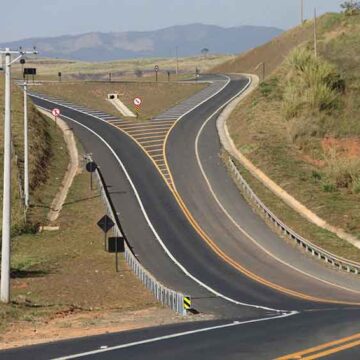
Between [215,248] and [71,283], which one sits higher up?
[215,248]

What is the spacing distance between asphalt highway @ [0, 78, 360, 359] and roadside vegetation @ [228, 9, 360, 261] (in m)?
3.98

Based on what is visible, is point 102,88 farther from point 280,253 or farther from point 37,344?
point 37,344

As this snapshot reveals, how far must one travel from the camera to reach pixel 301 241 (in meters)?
50.5

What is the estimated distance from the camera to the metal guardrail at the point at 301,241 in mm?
46125

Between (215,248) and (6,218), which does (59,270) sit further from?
(6,218)

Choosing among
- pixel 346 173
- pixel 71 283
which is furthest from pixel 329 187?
pixel 71 283

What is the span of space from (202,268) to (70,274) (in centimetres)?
794

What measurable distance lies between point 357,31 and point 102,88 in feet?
121

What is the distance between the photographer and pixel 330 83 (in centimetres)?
8981

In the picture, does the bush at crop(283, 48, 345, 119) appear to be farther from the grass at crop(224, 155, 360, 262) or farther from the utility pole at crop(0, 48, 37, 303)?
the utility pole at crop(0, 48, 37, 303)

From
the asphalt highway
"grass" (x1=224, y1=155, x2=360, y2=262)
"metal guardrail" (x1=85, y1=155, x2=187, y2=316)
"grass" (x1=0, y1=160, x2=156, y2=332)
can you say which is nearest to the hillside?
"grass" (x1=0, y1=160, x2=156, y2=332)

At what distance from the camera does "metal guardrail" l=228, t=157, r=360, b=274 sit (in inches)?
1816

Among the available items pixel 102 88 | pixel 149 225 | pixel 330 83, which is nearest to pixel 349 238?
pixel 149 225

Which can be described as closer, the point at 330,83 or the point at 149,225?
the point at 149,225
